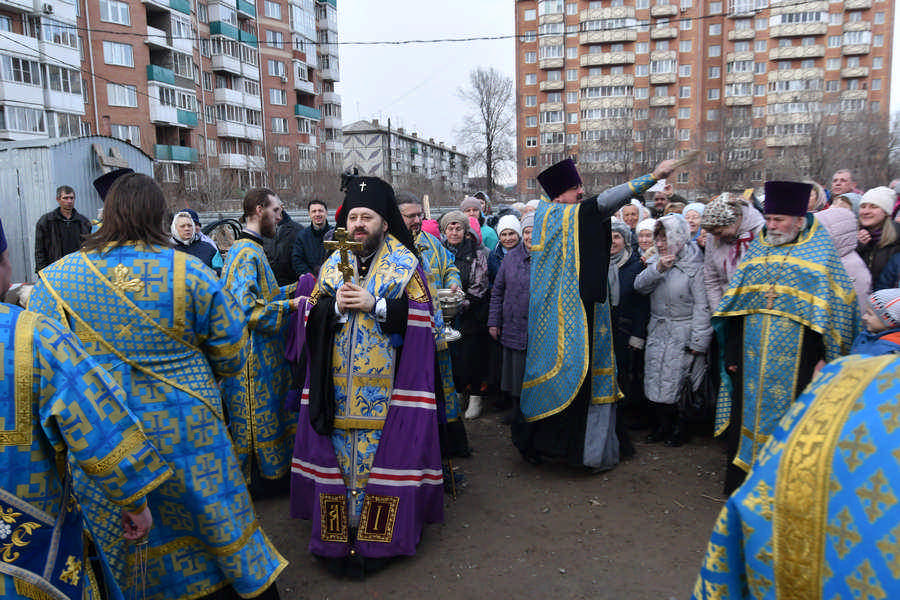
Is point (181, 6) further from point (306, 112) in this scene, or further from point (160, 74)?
point (306, 112)

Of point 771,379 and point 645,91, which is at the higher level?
point 645,91

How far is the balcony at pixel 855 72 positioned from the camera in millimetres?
61000

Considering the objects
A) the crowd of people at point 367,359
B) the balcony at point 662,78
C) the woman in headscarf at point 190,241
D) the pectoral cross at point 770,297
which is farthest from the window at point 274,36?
the pectoral cross at point 770,297

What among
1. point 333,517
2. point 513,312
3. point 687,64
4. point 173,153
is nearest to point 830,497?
point 333,517

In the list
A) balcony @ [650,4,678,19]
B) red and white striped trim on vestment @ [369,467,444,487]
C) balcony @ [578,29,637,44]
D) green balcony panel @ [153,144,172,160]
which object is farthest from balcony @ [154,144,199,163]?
balcony @ [650,4,678,19]

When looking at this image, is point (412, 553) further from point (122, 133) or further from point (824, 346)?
point (122, 133)

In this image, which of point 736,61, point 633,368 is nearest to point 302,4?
point 736,61

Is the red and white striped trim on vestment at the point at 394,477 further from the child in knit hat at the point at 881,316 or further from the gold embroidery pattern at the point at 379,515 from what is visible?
the child in knit hat at the point at 881,316

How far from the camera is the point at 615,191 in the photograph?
14.8ft

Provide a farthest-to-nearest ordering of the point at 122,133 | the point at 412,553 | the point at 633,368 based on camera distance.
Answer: the point at 122,133 < the point at 633,368 < the point at 412,553

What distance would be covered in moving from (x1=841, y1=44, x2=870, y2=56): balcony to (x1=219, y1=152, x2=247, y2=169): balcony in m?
54.8

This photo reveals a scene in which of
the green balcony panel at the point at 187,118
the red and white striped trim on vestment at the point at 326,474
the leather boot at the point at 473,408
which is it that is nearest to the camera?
the red and white striped trim on vestment at the point at 326,474

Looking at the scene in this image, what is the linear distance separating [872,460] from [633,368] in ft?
17.8

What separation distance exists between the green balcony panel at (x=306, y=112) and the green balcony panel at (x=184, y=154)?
1557 centimetres
